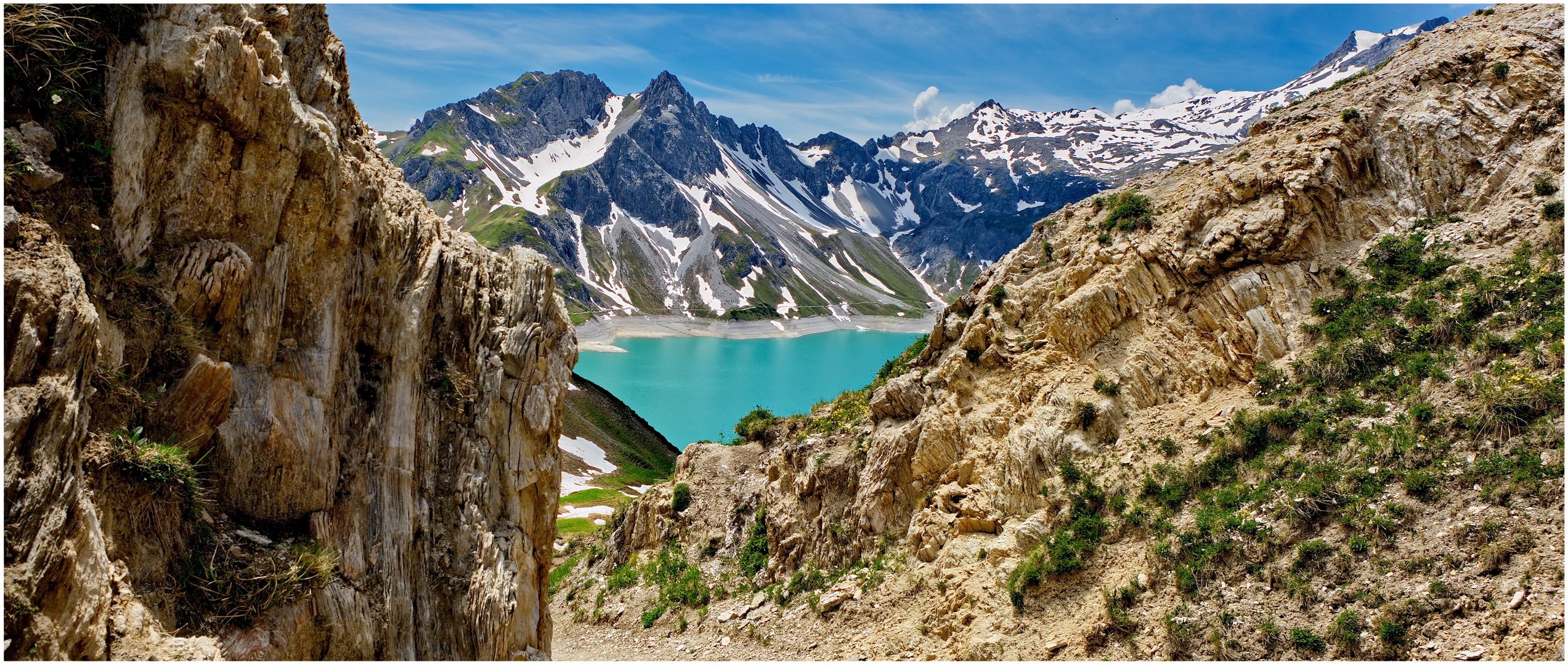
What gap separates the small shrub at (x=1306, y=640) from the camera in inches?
483

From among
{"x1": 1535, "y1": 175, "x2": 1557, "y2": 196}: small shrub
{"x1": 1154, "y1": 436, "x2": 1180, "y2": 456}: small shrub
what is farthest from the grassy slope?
{"x1": 1535, "y1": 175, "x2": 1557, "y2": 196}: small shrub

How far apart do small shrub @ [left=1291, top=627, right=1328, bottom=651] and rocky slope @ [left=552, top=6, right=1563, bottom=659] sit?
25 mm

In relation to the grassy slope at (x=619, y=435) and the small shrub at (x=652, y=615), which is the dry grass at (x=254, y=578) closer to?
the small shrub at (x=652, y=615)

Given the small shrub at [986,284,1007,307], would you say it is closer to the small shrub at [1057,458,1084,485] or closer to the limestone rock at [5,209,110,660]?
the small shrub at [1057,458,1084,485]

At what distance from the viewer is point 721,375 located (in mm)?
125750

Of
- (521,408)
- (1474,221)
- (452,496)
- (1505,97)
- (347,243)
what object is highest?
(1505,97)

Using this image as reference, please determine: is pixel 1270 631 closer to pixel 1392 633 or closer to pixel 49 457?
pixel 1392 633

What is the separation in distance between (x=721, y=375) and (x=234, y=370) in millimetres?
117051

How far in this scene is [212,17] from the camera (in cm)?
877

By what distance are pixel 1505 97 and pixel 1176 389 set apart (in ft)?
35.0

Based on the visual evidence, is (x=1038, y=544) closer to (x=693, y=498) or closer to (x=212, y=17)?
(x=693, y=498)

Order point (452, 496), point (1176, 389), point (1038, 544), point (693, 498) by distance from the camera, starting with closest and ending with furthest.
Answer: point (452, 496) → point (1038, 544) → point (1176, 389) → point (693, 498)

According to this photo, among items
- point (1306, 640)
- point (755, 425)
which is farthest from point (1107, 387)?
point (755, 425)

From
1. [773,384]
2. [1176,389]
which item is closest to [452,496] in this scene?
[1176,389]
